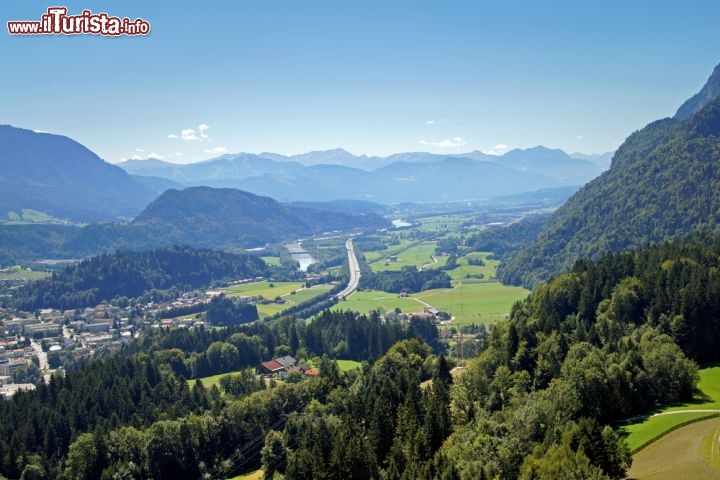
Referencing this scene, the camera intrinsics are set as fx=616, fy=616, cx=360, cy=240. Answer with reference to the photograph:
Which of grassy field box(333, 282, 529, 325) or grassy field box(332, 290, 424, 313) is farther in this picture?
grassy field box(332, 290, 424, 313)

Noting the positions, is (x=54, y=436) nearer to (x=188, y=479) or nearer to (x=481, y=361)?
(x=188, y=479)

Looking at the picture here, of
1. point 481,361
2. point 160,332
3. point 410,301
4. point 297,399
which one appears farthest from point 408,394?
point 410,301

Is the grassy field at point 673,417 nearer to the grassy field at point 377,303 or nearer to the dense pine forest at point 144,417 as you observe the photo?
the dense pine forest at point 144,417

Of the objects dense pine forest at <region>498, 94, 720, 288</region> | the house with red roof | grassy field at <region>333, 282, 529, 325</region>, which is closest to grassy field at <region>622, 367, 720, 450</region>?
the house with red roof

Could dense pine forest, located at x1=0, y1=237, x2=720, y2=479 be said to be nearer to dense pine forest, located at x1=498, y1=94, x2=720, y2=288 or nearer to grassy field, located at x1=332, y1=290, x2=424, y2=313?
grassy field, located at x1=332, y1=290, x2=424, y2=313

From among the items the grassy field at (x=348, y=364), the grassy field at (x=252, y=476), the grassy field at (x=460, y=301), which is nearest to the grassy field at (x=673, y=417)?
the grassy field at (x=252, y=476)
